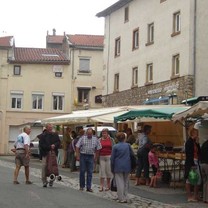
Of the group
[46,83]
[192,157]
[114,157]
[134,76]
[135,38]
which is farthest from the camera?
[46,83]

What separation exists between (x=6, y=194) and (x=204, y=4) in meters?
17.5

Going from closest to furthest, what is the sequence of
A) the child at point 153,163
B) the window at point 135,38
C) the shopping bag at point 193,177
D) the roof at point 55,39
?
1. the shopping bag at point 193,177
2. the child at point 153,163
3. the window at point 135,38
4. the roof at point 55,39

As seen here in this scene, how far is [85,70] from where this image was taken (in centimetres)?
5194

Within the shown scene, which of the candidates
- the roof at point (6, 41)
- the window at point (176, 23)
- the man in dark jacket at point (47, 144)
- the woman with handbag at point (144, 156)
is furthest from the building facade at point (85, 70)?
the man in dark jacket at point (47, 144)

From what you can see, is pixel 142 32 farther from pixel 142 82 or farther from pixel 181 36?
pixel 181 36

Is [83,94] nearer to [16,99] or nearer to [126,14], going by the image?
[16,99]

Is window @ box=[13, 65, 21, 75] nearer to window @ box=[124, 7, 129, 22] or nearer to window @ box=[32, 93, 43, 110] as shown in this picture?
window @ box=[32, 93, 43, 110]

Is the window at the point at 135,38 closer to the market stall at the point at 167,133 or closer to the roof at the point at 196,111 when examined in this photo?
the market stall at the point at 167,133

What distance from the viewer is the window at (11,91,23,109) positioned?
5116cm

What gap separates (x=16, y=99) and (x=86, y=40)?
8938 millimetres

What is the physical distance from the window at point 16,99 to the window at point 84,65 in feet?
20.5

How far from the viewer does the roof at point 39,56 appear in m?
51.2

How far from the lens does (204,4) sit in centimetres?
2755

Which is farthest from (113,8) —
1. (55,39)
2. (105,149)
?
(105,149)
